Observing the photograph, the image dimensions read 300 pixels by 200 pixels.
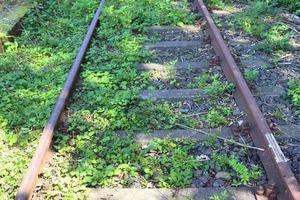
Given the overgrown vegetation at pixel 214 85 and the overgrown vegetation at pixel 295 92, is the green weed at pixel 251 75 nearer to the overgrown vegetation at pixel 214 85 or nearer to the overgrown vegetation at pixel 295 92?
the overgrown vegetation at pixel 214 85

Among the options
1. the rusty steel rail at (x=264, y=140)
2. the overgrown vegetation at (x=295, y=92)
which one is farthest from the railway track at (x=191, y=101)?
the overgrown vegetation at (x=295, y=92)

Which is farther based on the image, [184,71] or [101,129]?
[184,71]

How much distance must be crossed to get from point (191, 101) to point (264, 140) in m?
1.17

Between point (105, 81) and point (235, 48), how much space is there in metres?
1.98

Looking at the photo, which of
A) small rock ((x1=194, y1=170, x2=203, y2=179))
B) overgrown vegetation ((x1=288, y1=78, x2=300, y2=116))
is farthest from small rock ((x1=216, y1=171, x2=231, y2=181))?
overgrown vegetation ((x1=288, y1=78, x2=300, y2=116))

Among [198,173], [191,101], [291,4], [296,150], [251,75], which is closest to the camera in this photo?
[198,173]

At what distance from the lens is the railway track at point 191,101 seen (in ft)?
11.3

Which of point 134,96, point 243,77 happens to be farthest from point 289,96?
point 134,96

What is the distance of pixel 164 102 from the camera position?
4.76m

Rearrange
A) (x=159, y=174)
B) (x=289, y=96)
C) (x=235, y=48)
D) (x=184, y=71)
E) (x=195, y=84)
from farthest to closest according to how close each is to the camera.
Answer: (x=235, y=48) < (x=184, y=71) < (x=195, y=84) < (x=289, y=96) < (x=159, y=174)

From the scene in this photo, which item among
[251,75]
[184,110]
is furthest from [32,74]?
[251,75]

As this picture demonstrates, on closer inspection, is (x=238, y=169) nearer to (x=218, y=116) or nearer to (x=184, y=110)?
(x=218, y=116)

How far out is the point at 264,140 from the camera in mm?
3805

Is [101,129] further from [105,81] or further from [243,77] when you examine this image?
[243,77]
